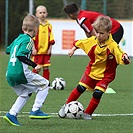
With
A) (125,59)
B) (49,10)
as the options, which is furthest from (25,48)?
(49,10)

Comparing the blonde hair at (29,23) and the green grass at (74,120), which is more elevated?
the blonde hair at (29,23)

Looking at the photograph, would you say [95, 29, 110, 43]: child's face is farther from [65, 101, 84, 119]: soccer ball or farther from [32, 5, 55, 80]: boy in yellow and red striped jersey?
[32, 5, 55, 80]: boy in yellow and red striped jersey

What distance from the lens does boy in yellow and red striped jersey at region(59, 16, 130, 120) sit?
8289 mm

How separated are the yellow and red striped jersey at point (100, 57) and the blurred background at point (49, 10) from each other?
18638 mm

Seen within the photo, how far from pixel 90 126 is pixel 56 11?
23.6 metres

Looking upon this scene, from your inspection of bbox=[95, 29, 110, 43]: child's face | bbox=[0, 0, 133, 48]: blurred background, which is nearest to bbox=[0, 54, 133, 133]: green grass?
bbox=[95, 29, 110, 43]: child's face

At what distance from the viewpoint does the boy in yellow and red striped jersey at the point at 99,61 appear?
8.29 meters

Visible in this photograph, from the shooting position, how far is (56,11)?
30.9 m

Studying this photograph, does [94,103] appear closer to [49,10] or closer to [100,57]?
[100,57]

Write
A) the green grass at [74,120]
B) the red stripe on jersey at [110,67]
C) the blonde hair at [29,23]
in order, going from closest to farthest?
the green grass at [74,120] → the blonde hair at [29,23] → the red stripe on jersey at [110,67]

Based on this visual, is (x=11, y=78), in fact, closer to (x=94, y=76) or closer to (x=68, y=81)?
(x=94, y=76)

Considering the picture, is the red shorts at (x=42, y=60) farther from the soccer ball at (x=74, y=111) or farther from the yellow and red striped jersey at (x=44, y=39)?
the soccer ball at (x=74, y=111)

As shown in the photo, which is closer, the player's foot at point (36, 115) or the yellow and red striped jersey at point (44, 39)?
the player's foot at point (36, 115)

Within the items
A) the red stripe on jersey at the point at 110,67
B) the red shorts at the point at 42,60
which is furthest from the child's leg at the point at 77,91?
the red shorts at the point at 42,60
